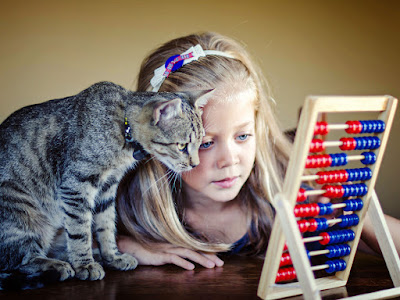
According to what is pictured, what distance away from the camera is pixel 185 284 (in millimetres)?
1268

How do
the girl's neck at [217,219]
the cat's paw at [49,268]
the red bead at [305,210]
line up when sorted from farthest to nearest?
the girl's neck at [217,219] → the cat's paw at [49,268] → the red bead at [305,210]

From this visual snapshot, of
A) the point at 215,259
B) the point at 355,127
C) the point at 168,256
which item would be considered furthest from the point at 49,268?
the point at 355,127

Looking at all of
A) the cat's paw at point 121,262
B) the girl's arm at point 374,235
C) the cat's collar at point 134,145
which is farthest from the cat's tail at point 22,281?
the girl's arm at point 374,235

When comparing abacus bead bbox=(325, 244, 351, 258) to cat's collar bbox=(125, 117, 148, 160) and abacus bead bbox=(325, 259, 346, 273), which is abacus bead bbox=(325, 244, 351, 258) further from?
cat's collar bbox=(125, 117, 148, 160)

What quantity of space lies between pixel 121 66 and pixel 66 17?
0.43 meters

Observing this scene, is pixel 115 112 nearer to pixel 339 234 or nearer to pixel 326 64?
pixel 339 234

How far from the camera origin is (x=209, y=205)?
73.8 inches

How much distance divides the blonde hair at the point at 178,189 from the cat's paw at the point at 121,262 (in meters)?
0.13

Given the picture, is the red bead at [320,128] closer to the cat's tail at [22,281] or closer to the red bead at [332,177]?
the red bead at [332,177]

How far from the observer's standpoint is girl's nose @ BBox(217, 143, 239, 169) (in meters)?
1.49

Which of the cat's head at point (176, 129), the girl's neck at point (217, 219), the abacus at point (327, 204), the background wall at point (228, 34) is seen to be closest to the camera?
the abacus at point (327, 204)

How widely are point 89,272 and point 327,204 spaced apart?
2.40 ft

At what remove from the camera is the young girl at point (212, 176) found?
5.00ft

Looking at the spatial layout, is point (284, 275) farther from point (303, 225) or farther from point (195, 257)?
point (195, 257)
